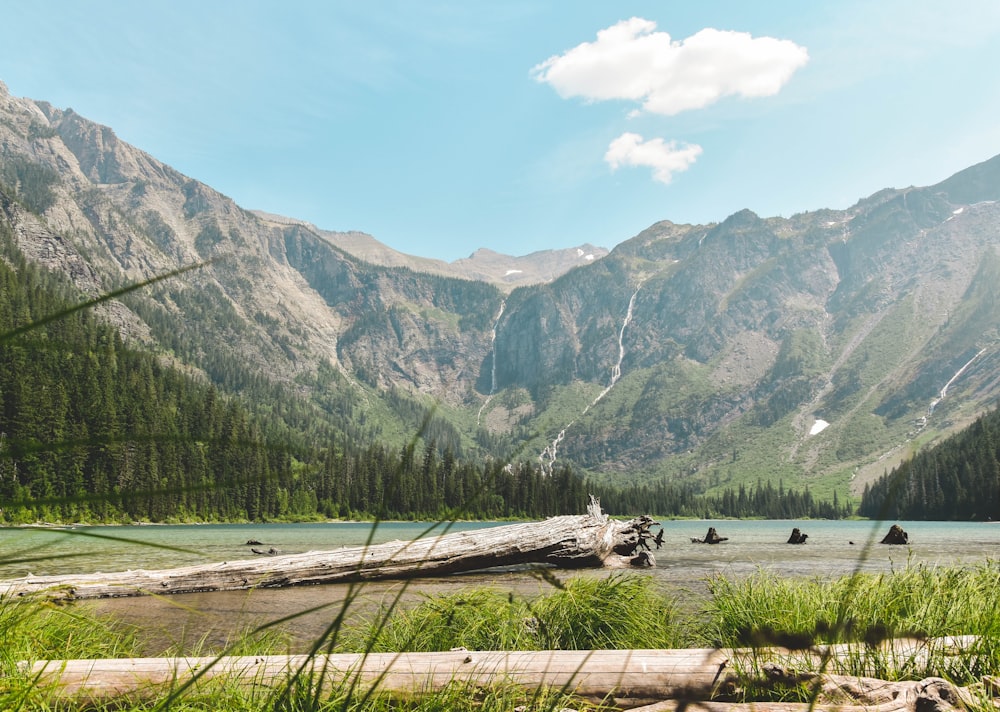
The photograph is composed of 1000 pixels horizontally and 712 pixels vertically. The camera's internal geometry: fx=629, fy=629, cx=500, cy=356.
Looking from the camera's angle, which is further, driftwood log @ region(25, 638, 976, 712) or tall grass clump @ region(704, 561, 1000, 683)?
tall grass clump @ region(704, 561, 1000, 683)

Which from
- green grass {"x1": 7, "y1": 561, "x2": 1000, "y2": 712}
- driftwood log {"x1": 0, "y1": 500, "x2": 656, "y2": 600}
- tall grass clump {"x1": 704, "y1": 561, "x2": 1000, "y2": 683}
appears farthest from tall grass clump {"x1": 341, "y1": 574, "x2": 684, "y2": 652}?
driftwood log {"x1": 0, "y1": 500, "x2": 656, "y2": 600}

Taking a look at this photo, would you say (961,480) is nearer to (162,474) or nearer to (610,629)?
(162,474)

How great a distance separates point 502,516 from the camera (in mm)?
101750

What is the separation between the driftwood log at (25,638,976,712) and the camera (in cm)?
323

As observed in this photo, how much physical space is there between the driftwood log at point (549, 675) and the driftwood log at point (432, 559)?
874cm

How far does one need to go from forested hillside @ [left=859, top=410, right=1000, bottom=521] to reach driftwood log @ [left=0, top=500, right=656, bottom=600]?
10023cm

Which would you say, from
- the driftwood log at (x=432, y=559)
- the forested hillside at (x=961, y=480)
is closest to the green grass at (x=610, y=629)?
the driftwood log at (x=432, y=559)

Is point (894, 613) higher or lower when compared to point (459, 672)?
lower

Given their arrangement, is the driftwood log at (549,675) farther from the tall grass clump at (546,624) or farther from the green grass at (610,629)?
the tall grass clump at (546,624)

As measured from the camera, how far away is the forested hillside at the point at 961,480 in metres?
107

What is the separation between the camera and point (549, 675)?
3727 mm

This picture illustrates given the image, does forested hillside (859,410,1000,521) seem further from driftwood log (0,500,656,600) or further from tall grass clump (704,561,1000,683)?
tall grass clump (704,561,1000,683)

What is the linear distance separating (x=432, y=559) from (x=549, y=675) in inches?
519

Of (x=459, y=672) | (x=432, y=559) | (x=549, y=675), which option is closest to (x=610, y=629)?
(x=549, y=675)
